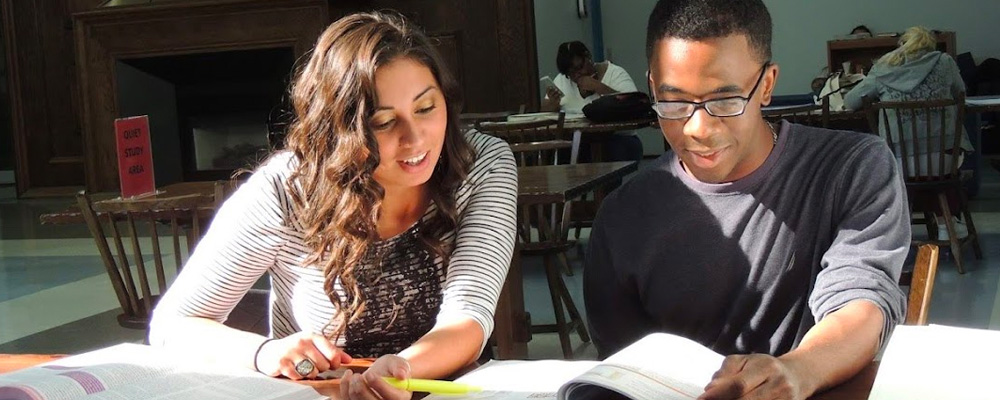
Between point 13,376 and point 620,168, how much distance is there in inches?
121

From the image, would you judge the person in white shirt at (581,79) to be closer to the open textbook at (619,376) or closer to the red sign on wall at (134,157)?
the red sign on wall at (134,157)

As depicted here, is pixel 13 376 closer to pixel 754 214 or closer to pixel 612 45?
pixel 754 214

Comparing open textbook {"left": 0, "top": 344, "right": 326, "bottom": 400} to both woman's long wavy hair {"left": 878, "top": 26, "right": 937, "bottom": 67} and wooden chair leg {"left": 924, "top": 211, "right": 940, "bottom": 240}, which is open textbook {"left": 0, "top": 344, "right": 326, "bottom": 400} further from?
woman's long wavy hair {"left": 878, "top": 26, "right": 937, "bottom": 67}

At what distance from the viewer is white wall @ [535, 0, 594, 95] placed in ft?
32.3

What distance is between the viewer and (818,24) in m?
11.9

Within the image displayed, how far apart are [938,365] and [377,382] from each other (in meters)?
0.54

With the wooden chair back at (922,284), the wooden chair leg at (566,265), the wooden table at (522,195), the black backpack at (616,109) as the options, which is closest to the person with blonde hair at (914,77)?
the black backpack at (616,109)

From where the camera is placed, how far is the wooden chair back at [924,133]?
5.27 metres

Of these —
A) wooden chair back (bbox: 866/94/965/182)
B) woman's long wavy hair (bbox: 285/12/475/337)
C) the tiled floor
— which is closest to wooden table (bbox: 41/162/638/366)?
the tiled floor

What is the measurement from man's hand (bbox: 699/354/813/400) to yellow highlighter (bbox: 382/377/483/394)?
282mm

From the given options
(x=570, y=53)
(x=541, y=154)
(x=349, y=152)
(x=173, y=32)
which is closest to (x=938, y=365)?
(x=349, y=152)

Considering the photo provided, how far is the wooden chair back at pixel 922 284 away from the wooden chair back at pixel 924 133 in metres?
4.01

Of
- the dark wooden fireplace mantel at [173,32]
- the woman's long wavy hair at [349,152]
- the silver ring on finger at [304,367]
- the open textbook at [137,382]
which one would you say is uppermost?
the dark wooden fireplace mantel at [173,32]

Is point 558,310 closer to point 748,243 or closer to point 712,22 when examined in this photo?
point 748,243
